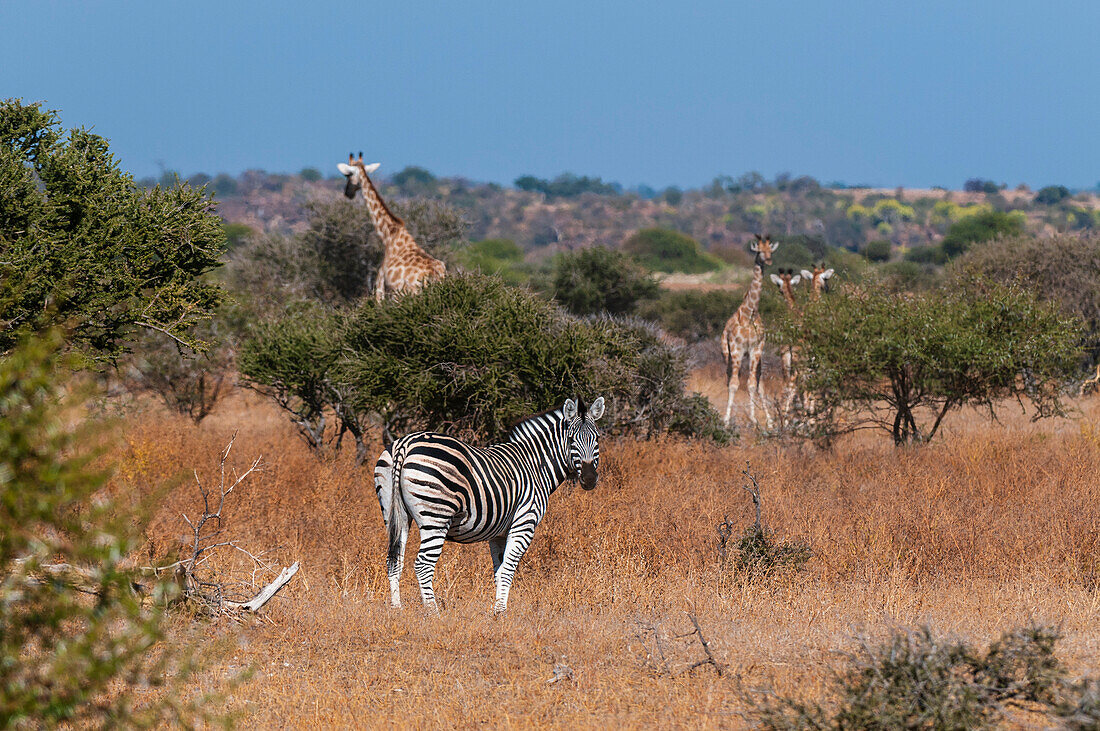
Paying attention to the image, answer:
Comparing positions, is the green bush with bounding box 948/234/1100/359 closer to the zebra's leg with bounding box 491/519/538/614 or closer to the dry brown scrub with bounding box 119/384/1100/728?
the dry brown scrub with bounding box 119/384/1100/728

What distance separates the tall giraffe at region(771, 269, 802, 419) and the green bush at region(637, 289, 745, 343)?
8.89m

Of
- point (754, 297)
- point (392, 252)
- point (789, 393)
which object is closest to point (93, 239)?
point (392, 252)

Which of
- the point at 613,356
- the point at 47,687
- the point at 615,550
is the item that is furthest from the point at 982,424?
the point at 47,687

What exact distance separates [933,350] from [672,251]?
5581 cm

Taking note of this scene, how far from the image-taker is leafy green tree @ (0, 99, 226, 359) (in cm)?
870

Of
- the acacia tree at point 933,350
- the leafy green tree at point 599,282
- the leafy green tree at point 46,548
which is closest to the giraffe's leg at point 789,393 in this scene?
the acacia tree at point 933,350

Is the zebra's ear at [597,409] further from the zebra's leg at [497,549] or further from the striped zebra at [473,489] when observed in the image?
the zebra's leg at [497,549]

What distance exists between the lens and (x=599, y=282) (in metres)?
28.6

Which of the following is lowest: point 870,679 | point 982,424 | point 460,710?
point 460,710

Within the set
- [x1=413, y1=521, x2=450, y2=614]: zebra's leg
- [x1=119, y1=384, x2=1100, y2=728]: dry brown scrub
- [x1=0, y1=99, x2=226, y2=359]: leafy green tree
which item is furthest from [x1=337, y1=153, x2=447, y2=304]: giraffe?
[x1=413, y1=521, x2=450, y2=614]: zebra's leg

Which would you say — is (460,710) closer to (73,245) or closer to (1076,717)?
(1076,717)

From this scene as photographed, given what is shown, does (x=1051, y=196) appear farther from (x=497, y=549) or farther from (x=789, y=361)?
(x=497, y=549)

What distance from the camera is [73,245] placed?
28.9ft

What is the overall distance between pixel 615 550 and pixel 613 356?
3955 millimetres
